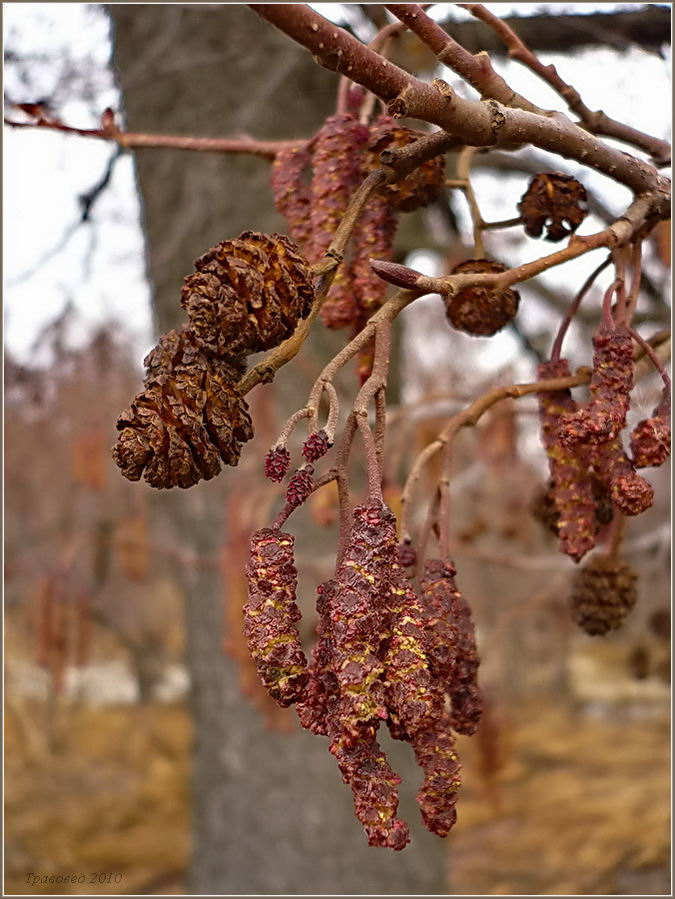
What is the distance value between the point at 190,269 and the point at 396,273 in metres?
2.20

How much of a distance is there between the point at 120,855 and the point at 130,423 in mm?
4954

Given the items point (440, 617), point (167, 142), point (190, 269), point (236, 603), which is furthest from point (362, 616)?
point (190, 269)

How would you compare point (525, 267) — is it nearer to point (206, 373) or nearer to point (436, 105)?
point (436, 105)

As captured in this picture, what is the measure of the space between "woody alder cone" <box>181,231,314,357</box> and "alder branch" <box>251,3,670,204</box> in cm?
11

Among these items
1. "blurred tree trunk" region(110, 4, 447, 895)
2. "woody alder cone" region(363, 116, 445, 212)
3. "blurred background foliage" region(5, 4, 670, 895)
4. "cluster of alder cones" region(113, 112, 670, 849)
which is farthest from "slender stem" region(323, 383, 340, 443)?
"blurred tree trunk" region(110, 4, 447, 895)

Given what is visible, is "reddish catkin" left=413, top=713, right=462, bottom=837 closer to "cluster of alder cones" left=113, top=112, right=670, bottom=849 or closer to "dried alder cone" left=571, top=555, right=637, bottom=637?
"cluster of alder cones" left=113, top=112, right=670, bottom=849

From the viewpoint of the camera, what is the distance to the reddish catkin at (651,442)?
706 millimetres

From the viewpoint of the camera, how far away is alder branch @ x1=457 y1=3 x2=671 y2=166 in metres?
0.92

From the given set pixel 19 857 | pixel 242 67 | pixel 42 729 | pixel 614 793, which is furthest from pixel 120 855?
pixel 242 67

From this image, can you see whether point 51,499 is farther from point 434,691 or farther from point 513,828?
point 434,691

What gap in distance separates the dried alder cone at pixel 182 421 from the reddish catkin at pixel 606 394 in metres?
0.25

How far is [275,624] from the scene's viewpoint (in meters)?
0.53

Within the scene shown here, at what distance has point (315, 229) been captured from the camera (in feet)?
2.56

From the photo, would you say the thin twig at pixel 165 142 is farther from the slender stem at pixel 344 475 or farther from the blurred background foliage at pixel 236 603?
the blurred background foliage at pixel 236 603
